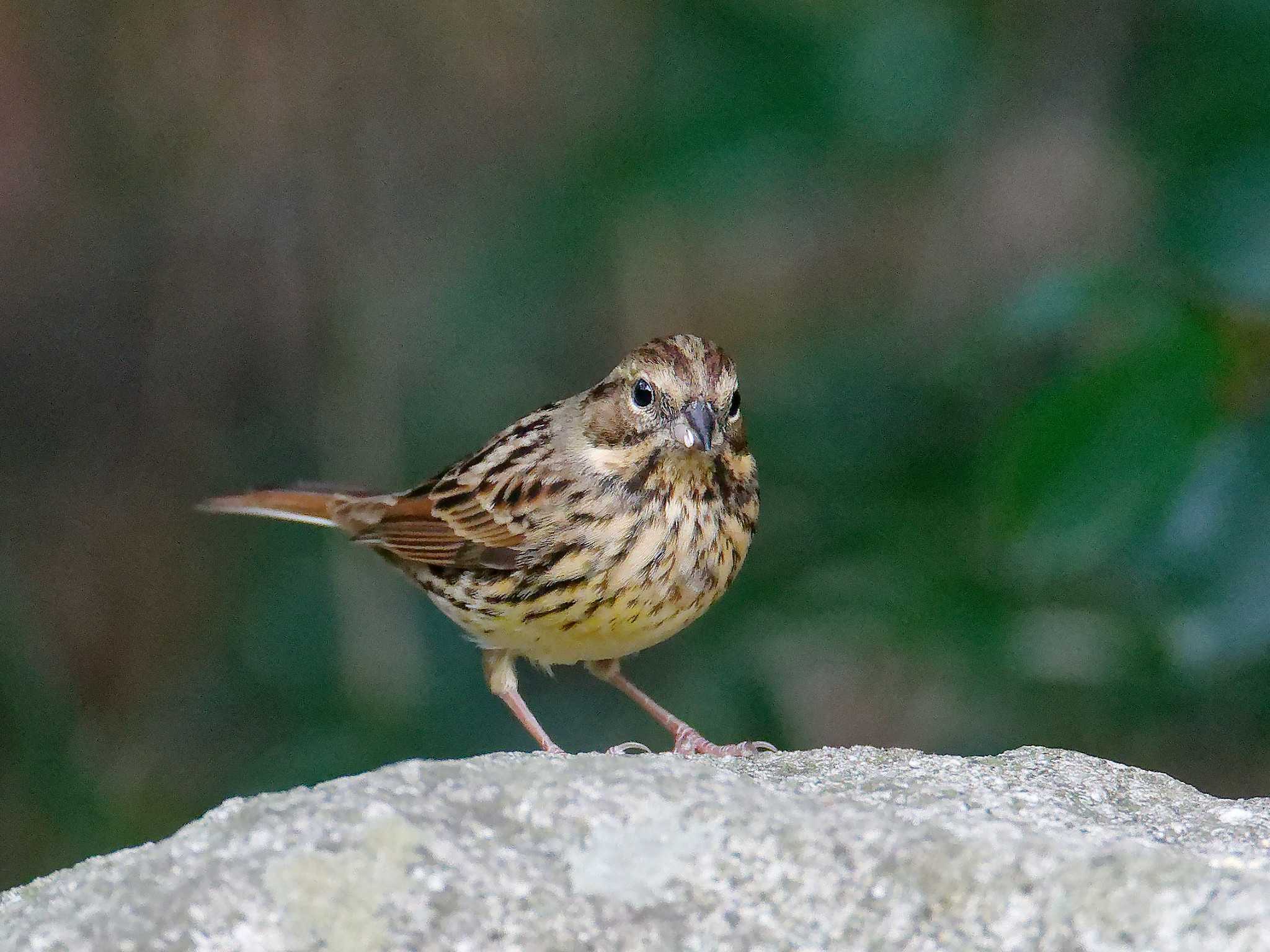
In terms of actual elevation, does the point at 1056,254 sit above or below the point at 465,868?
above

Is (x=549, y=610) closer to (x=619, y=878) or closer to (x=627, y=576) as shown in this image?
(x=627, y=576)

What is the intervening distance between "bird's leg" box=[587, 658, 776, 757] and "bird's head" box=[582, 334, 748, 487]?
0.61m

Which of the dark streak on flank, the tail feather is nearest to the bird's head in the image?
the dark streak on flank

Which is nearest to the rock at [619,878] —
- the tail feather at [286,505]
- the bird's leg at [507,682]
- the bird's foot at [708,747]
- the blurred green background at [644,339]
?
the blurred green background at [644,339]

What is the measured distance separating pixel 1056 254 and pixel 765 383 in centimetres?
110

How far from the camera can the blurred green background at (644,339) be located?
380 cm

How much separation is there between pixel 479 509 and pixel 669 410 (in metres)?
0.70

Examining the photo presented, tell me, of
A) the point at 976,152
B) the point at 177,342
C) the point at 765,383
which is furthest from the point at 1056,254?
the point at 177,342

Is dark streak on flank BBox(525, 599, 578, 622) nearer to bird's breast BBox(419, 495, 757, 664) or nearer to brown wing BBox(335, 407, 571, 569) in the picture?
bird's breast BBox(419, 495, 757, 664)

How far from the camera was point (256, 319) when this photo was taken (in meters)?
7.26

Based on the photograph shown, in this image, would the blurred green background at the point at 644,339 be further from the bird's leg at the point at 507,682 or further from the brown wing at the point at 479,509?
the brown wing at the point at 479,509

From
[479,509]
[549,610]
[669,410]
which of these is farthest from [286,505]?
[669,410]

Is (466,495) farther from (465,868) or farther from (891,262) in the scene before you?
(465,868)

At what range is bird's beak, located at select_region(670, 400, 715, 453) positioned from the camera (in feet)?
13.9
